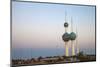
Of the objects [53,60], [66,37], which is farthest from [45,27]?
[53,60]

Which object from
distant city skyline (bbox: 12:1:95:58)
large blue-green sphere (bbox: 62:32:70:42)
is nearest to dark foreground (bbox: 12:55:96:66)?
distant city skyline (bbox: 12:1:95:58)

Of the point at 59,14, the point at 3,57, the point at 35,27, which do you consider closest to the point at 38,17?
the point at 35,27

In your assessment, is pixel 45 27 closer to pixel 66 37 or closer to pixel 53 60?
pixel 66 37

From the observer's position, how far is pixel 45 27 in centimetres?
265

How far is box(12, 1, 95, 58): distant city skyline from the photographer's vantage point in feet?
8.27

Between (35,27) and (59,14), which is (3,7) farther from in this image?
(59,14)

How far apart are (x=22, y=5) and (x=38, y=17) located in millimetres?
266

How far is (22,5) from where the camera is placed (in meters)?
2.54

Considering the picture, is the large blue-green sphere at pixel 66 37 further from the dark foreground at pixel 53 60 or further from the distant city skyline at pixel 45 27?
the dark foreground at pixel 53 60

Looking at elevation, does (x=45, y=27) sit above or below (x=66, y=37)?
above

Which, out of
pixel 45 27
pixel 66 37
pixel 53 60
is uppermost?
pixel 45 27

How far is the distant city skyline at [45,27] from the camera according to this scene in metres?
2.52

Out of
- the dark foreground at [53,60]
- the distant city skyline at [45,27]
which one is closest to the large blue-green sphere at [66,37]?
the distant city skyline at [45,27]

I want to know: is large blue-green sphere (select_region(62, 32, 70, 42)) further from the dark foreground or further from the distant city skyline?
the dark foreground
